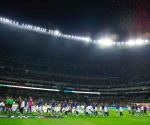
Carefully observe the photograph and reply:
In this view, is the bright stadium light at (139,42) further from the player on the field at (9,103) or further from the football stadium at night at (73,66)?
the player on the field at (9,103)

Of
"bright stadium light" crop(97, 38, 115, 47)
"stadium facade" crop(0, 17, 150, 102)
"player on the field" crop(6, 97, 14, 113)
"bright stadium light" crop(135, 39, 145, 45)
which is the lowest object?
"player on the field" crop(6, 97, 14, 113)

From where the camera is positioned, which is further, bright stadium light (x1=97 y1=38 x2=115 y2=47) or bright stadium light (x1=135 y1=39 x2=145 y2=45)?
bright stadium light (x1=97 y1=38 x2=115 y2=47)

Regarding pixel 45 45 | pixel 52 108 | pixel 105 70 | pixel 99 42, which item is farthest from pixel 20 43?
pixel 52 108

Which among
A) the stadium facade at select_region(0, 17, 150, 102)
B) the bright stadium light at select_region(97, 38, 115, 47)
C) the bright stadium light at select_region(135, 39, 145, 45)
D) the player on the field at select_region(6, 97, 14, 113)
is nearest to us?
the player on the field at select_region(6, 97, 14, 113)

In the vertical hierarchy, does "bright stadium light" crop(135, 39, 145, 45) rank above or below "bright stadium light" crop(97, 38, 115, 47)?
below

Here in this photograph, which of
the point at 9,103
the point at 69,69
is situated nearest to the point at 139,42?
the point at 69,69

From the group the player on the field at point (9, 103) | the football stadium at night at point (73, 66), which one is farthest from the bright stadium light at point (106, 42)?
the player on the field at point (9, 103)

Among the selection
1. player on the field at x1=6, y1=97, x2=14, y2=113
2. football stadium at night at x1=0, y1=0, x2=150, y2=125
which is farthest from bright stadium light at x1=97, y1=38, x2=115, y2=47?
player on the field at x1=6, y1=97, x2=14, y2=113

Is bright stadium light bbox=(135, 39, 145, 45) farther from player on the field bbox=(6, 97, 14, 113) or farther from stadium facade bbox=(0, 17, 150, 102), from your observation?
player on the field bbox=(6, 97, 14, 113)

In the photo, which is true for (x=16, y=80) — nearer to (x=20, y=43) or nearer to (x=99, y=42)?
(x=20, y=43)

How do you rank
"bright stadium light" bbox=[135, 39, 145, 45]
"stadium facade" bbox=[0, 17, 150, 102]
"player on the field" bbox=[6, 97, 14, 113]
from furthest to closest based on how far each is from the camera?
"stadium facade" bbox=[0, 17, 150, 102]
"bright stadium light" bbox=[135, 39, 145, 45]
"player on the field" bbox=[6, 97, 14, 113]

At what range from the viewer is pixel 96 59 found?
86.1 meters

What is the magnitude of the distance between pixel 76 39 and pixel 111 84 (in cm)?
2084

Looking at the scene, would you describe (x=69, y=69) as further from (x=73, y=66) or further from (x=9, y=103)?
(x=9, y=103)
